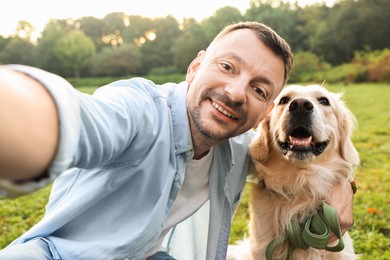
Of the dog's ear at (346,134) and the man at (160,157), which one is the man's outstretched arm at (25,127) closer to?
the man at (160,157)

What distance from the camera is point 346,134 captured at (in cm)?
295

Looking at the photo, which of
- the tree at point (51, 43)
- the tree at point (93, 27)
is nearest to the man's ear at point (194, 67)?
the tree at point (51, 43)

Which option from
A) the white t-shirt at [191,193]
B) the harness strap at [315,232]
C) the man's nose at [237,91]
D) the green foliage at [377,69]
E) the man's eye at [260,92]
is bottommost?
the green foliage at [377,69]

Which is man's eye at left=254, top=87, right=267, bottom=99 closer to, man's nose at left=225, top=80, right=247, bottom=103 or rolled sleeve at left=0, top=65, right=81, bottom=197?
man's nose at left=225, top=80, right=247, bottom=103

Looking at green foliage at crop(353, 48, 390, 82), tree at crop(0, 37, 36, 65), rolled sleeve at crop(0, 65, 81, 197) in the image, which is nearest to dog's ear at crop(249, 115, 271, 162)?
rolled sleeve at crop(0, 65, 81, 197)

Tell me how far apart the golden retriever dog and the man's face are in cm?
61

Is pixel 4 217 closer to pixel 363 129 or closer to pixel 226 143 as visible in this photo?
pixel 226 143

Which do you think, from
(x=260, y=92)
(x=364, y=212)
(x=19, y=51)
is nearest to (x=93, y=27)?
(x=19, y=51)

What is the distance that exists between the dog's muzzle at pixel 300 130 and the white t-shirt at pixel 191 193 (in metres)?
0.62

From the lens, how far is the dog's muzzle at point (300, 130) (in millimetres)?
2660

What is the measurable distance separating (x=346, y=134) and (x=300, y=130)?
1.50ft

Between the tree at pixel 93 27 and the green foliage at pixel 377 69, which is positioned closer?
the green foliage at pixel 377 69

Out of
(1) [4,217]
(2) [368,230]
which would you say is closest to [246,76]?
(2) [368,230]

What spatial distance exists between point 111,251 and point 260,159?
1.22 m
